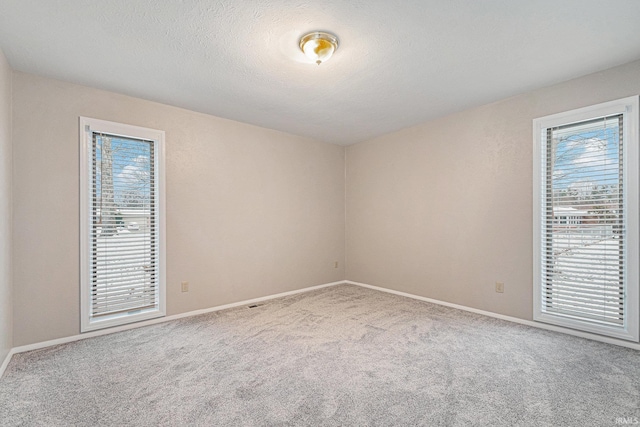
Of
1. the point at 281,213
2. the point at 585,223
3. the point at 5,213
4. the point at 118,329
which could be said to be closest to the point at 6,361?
the point at 118,329

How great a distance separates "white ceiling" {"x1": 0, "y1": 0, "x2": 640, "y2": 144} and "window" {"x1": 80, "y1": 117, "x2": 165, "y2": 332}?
563 mm

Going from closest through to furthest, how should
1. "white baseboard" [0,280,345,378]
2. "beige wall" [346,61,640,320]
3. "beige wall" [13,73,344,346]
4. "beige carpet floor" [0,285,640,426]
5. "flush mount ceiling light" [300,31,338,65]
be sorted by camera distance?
"beige carpet floor" [0,285,640,426]
"flush mount ceiling light" [300,31,338,65]
"white baseboard" [0,280,345,378]
"beige wall" [13,73,344,346]
"beige wall" [346,61,640,320]

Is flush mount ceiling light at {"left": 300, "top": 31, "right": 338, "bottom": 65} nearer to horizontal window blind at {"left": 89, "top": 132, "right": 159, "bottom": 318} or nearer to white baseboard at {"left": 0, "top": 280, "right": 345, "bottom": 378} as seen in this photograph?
horizontal window blind at {"left": 89, "top": 132, "right": 159, "bottom": 318}

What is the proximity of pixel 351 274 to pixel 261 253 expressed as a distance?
1843mm

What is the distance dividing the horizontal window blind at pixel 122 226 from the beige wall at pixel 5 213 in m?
0.60

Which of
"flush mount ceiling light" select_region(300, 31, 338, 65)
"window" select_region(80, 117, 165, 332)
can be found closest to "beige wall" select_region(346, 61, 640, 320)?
"flush mount ceiling light" select_region(300, 31, 338, 65)

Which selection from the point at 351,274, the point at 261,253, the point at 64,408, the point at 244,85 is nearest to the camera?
the point at 64,408

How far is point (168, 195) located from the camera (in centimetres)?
364

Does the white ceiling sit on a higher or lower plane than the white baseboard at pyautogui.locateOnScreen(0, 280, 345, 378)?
higher

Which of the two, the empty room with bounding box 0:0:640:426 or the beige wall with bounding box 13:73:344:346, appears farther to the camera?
the beige wall with bounding box 13:73:344:346

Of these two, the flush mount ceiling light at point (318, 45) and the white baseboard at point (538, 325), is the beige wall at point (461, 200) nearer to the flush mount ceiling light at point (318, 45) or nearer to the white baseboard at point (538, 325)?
the white baseboard at point (538, 325)

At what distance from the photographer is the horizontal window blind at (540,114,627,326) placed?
9.33ft

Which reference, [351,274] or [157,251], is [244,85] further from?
[351,274]

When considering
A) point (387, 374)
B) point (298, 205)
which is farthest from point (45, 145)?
point (387, 374)
